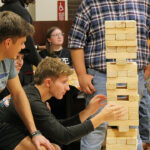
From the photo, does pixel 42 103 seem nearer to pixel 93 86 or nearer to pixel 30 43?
pixel 93 86

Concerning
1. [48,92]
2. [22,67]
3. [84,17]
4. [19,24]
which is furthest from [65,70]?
[22,67]

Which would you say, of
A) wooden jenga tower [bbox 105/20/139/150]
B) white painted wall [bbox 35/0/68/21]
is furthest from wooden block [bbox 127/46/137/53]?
white painted wall [bbox 35/0/68/21]

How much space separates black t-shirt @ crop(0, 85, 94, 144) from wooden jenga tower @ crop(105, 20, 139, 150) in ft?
0.77

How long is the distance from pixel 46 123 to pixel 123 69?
60 cm

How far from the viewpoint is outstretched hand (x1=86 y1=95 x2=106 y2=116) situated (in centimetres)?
248

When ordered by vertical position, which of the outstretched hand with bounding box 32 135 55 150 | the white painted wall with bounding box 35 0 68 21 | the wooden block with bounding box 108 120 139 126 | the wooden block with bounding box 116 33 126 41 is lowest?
the outstretched hand with bounding box 32 135 55 150

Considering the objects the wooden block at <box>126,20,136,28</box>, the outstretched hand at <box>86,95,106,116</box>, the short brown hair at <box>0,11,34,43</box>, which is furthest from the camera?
the outstretched hand at <box>86,95,106,116</box>

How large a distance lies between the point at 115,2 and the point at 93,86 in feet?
2.00

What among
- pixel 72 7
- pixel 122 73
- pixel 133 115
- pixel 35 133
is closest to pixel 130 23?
pixel 122 73

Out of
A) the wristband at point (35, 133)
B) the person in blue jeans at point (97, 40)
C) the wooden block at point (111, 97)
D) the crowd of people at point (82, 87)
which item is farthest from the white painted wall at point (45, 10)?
the wooden block at point (111, 97)

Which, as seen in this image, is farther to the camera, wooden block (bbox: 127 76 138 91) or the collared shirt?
the collared shirt

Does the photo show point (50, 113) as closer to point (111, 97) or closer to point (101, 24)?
point (111, 97)

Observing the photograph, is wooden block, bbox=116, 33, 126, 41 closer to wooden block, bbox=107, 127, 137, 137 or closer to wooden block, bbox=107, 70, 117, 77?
wooden block, bbox=107, 70, 117, 77

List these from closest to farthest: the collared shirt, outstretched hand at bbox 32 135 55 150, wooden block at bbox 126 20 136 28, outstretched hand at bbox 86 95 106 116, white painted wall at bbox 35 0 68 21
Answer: wooden block at bbox 126 20 136 28, outstretched hand at bbox 32 135 55 150, outstretched hand at bbox 86 95 106 116, the collared shirt, white painted wall at bbox 35 0 68 21
